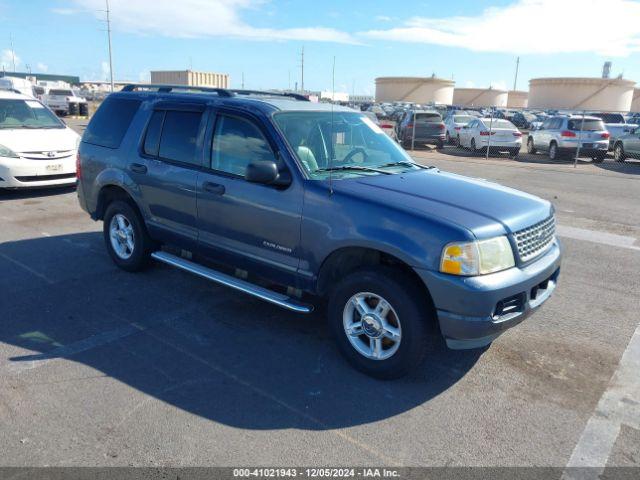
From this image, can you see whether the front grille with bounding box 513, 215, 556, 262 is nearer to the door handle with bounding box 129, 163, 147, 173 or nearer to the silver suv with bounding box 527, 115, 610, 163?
the door handle with bounding box 129, 163, 147, 173

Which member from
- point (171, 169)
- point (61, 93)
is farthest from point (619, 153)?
point (61, 93)

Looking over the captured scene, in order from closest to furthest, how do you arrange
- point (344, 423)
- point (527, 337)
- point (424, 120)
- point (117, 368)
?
point (344, 423)
point (117, 368)
point (527, 337)
point (424, 120)

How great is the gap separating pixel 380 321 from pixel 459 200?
41.2 inches

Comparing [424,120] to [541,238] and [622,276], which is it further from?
[541,238]

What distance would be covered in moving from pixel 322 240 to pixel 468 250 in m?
1.09

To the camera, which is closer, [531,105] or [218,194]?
[218,194]

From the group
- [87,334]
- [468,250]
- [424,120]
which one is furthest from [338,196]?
[424,120]

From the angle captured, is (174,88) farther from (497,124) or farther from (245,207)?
(497,124)

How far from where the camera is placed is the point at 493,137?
69.1 ft

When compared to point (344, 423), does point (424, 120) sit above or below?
above

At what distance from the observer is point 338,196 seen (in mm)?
3887

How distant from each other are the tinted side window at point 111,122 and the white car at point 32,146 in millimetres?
3899

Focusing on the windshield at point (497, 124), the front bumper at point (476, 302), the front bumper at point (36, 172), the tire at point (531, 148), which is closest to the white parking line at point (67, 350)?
the front bumper at point (476, 302)

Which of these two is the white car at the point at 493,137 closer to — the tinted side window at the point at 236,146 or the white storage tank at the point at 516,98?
the tinted side window at the point at 236,146
